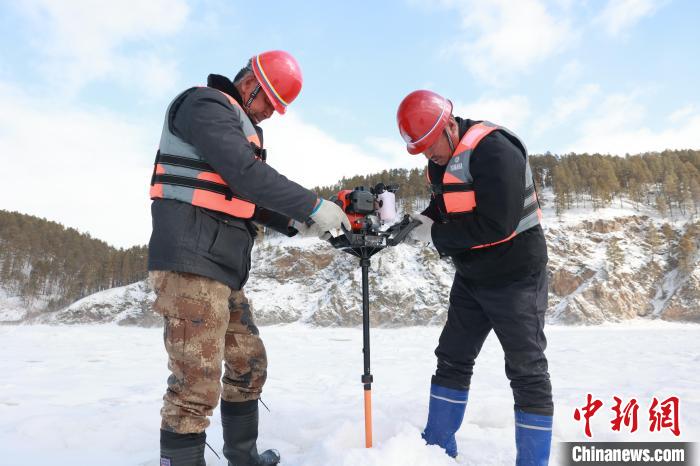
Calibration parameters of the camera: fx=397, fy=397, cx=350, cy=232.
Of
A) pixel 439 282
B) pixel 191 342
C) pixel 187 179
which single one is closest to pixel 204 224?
pixel 187 179

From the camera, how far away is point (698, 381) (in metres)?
5.54

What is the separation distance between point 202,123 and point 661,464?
3488 mm

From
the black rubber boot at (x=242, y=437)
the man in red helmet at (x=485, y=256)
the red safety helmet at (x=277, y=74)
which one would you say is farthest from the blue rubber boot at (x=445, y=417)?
the red safety helmet at (x=277, y=74)

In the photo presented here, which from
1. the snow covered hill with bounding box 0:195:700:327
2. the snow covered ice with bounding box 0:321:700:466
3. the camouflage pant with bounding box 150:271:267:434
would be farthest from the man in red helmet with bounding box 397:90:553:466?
the snow covered hill with bounding box 0:195:700:327

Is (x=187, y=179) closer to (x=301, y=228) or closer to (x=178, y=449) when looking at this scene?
(x=301, y=228)

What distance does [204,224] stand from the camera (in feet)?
7.12

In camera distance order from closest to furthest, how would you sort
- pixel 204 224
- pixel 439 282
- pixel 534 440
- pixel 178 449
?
pixel 178 449, pixel 204 224, pixel 534 440, pixel 439 282

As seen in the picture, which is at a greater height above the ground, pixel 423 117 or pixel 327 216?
pixel 423 117

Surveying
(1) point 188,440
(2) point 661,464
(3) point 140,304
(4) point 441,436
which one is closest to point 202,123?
(1) point 188,440

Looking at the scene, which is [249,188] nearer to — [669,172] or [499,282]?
[499,282]

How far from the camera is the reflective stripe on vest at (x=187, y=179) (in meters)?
2.17

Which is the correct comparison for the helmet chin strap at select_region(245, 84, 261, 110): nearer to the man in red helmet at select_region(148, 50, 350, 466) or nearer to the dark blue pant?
the man in red helmet at select_region(148, 50, 350, 466)

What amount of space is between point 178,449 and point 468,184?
7.23 ft

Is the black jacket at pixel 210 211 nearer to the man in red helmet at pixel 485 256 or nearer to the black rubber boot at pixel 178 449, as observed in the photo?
the black rubber boot at pixel 178 449
